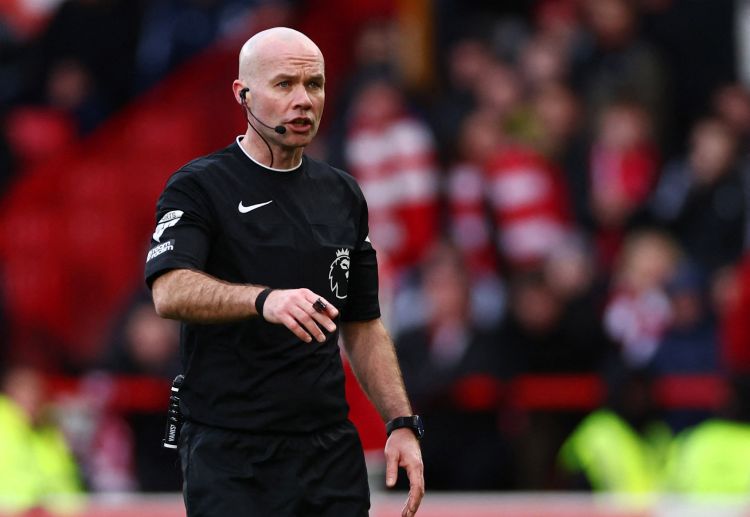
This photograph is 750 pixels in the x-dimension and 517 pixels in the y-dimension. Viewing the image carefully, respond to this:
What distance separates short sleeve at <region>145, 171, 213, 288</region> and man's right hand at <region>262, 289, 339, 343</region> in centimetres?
39

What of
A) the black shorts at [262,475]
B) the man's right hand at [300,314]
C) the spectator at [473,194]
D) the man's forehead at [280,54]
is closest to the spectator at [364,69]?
the spectator at [473,194]

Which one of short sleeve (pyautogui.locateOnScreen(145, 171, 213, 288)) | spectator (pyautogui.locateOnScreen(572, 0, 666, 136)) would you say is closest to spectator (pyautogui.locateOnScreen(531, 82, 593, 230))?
spectator (pyautogui.locateOnScreen(572, 0, 666, 136))

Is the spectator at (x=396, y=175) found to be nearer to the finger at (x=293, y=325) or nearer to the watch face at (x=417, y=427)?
the watch face at (x=417, y=427)

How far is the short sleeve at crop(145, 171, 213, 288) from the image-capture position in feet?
15.3

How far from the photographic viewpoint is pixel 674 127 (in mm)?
10922

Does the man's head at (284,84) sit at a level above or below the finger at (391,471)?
above

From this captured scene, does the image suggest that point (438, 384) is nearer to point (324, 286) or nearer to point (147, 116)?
point (147, 116)

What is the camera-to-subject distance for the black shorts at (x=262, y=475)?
15.7ft

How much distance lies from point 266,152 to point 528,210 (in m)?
5.93

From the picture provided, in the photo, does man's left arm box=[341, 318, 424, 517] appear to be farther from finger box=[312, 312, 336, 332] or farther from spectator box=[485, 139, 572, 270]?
spectator box=[485, 139, 572, 270]

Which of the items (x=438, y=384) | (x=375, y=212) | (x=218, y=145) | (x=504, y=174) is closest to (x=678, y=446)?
(x=438, y=384)

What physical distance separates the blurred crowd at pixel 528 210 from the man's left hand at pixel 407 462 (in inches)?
164

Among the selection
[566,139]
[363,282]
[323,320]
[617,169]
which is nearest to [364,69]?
[566,139]

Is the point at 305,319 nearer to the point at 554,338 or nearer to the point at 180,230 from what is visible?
the point at 180,230
